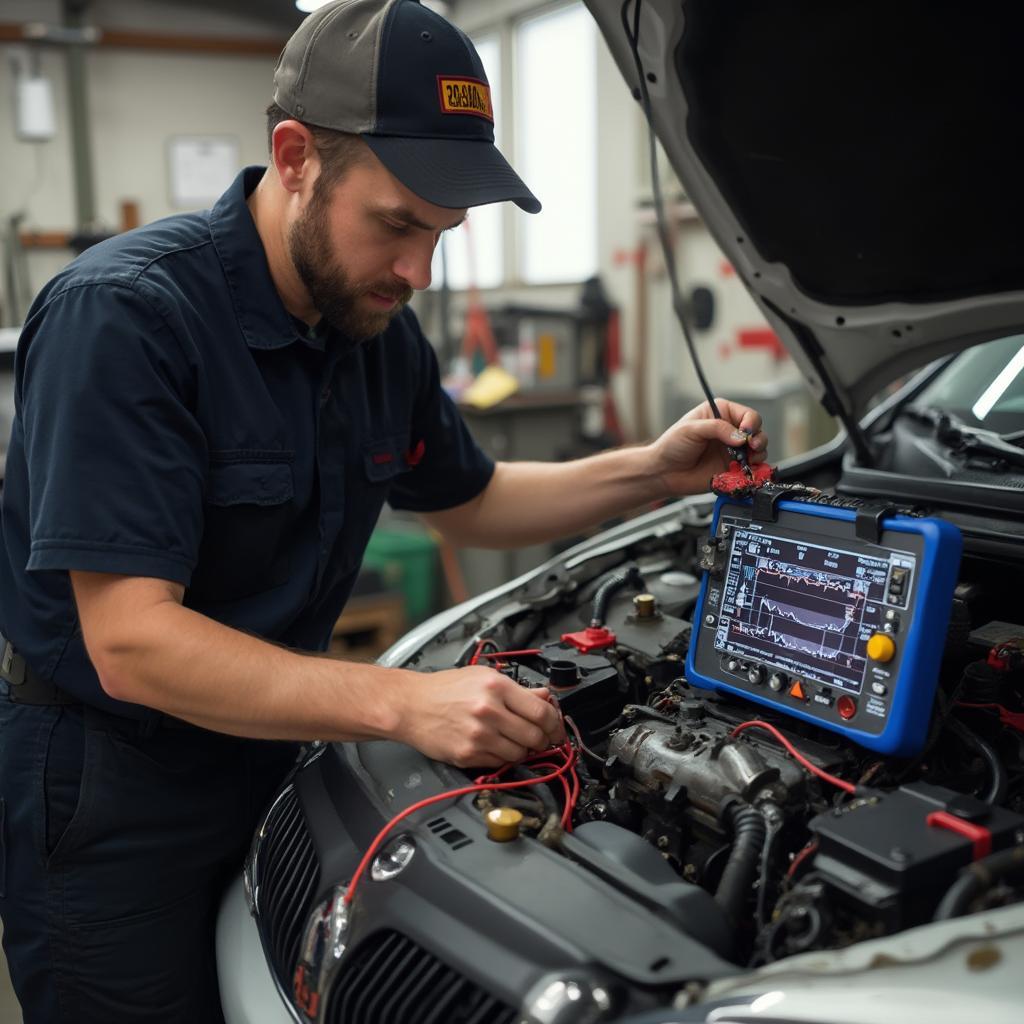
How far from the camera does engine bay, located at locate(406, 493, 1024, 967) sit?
1.00 meters

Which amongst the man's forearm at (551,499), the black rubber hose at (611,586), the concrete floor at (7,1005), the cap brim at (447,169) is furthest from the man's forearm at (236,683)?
the concrete floor at (7,1005)

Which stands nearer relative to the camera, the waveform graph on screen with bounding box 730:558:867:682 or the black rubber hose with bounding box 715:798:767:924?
the black rubber hose with bounding box 715:798:767:924

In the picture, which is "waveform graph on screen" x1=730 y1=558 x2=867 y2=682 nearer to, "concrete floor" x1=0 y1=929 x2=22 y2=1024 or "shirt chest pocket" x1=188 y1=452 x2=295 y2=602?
"shirt chest pocket" x1=188 y1=452 x2=295 y2=602

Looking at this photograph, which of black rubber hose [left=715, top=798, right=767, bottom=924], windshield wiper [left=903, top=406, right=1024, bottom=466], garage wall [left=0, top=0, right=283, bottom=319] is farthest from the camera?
garage wall [left=0, top=0, right=283, bottom=319]

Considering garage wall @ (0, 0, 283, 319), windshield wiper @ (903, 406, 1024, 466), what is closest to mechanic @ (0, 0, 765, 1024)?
windshield wiper @ (903, 406, 1024, 466)

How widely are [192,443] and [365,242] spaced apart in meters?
0.37

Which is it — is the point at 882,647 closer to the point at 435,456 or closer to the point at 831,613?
the point at 831,613

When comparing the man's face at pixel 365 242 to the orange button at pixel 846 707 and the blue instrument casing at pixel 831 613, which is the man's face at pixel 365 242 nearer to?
the blue instrument casing at pixel 831 613

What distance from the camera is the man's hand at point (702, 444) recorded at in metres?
1.65

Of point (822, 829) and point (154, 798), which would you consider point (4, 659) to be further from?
point (822, 829)

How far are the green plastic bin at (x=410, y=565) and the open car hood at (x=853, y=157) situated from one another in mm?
3037

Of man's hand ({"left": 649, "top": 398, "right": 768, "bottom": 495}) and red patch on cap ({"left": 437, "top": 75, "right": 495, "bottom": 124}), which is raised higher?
red patch on cap ({"left": 437, "top": 75, "right": 495, "bottom": 124})

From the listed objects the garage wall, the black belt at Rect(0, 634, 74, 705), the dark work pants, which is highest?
the garage wall

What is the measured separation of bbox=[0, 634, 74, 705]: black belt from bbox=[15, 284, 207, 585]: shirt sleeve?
30 centimetres
